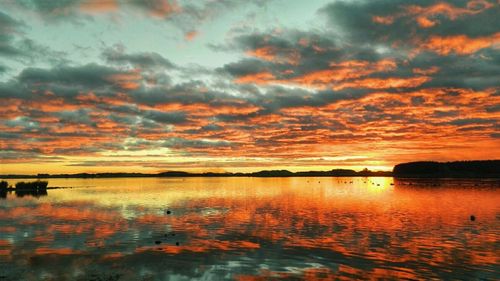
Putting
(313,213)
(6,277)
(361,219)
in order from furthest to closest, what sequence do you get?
(313,213)
(361,219)
(6,277)

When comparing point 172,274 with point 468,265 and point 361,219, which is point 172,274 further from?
point 361,219

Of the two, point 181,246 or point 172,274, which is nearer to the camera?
point 172,274

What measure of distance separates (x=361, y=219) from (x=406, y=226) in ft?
23.3

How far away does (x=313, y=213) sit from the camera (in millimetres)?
61281

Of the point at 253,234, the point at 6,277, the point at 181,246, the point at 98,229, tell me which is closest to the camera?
the point at 6,277

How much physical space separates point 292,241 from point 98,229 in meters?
23.0

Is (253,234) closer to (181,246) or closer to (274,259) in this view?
(181,246)

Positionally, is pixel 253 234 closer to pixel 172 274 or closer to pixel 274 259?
pixel 274 259

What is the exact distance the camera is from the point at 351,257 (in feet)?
100

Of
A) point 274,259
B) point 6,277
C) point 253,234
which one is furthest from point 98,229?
point 274,259

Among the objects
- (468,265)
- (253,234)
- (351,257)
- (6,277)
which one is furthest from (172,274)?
(468,265)

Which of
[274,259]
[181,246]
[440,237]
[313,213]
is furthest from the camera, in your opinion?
[313,213]

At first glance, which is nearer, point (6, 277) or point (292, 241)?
point (6, 277)

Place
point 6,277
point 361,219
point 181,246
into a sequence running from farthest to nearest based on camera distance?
point 361,219
point 181,246
point 6,277
